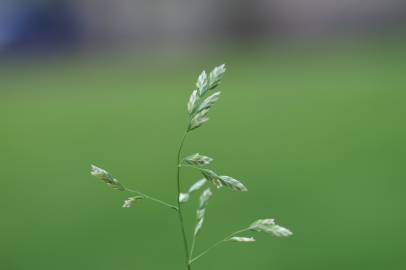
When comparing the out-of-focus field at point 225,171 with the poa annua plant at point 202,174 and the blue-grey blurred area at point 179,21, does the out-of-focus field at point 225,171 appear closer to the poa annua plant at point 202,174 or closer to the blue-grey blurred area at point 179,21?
the poa annua plant at point 202,174

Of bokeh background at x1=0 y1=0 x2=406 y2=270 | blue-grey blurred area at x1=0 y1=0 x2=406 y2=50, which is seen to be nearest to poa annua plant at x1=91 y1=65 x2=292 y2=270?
bokeh background at x1=0 y1=0 x2=406 y2=270

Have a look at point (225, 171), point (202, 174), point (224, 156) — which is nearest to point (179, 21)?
point (224, 156)

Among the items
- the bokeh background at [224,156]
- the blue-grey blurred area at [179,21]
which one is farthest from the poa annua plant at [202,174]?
the blue-grey blurred area at [179,21]

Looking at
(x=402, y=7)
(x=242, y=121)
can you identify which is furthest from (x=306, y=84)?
(x=402, y=7)

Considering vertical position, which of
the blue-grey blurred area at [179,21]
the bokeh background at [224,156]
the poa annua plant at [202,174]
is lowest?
the blue-grey blurred area at [179,21]

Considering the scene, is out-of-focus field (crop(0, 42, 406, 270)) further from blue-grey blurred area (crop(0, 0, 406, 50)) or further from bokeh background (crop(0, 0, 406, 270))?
blue-grey blurred area (crop(0, 0, 406, 50))

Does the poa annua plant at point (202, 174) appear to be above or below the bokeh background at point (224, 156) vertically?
above
